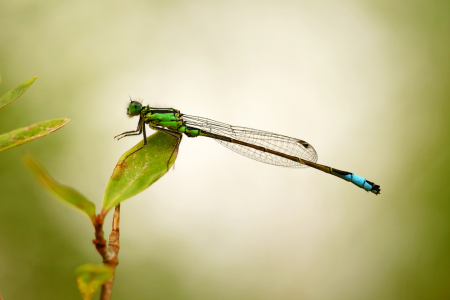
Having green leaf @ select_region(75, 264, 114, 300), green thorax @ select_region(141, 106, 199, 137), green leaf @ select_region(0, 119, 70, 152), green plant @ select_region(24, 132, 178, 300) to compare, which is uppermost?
green thorax @ select_region(141, 106, 199, 137)

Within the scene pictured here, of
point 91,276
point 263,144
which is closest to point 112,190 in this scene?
point 91,276

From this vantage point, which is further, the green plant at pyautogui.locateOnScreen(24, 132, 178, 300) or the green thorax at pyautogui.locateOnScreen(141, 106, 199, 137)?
the green thorax at pyautogui.locateOnScreen(141, 106, 199, 137)

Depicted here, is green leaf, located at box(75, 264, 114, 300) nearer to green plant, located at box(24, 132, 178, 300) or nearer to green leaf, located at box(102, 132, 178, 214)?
green plant, located at box(24, 132, 178, 300)

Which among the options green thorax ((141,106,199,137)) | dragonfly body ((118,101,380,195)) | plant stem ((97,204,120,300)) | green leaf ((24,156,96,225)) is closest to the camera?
green leaf ((24,156,96,225))

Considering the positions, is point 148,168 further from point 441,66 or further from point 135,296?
point 441,66

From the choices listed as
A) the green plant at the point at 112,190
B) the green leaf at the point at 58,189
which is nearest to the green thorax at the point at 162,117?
the green plant at the point at 112,190

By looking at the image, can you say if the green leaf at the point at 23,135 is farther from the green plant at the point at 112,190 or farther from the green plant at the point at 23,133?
the green plant at the point at 112,190

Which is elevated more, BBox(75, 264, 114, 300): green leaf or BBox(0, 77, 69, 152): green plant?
BBox(0, 77, 69, 152): green plant

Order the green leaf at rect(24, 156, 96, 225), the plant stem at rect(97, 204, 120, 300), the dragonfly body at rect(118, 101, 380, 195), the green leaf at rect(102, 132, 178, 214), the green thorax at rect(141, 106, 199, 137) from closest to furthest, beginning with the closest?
1. the green leaf at rect(24, 156, 96, 225)
2. the plant stem at rect(97, 204, 120, 300)
3. the green leaf at rect(102, 132, 178, 214)
4. the green thorax at rect(141, 106, 199, 137)
5. the dragonfly body at rect(118, 101, 380, 195)

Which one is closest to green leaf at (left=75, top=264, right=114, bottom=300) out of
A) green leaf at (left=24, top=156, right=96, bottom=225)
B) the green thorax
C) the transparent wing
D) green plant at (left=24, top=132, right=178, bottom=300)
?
green plant at (left=24, top=132, right=178, bottom=300)
